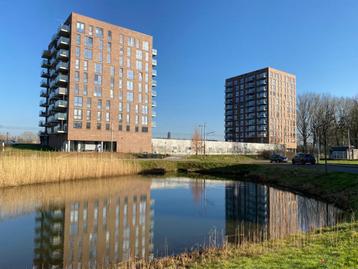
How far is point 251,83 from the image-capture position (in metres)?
124

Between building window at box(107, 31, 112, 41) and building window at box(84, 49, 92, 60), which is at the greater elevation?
building window at box(107, 31, 112, 41)

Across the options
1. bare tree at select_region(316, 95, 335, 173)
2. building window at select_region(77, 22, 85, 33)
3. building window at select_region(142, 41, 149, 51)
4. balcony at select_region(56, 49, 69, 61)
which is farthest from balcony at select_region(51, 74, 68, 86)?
bare tree at select_region(316, 95, 335, 173)

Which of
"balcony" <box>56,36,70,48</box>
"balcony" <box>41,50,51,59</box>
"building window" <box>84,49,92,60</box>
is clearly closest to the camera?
"balcony" <box>56,36,70,48</box>

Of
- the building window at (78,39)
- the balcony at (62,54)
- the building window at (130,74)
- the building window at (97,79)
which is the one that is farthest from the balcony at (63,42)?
the building window at (130,74)

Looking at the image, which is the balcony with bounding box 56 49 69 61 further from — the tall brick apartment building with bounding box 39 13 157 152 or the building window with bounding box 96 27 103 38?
the building window with bounding box 96 27 103 38


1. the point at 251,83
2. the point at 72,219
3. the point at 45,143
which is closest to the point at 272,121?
the point at 251,83

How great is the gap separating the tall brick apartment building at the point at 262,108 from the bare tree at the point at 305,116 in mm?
37949

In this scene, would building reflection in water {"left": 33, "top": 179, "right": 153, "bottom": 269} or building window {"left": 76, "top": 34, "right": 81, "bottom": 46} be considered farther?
building window {"left": 76, "top": 34, "right": 81, "bottom": 46}

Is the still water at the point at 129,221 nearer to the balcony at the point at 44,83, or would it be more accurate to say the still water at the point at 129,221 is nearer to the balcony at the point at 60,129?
the balcony at the point at 60,129

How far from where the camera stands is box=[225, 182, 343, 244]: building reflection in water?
11.5 metres

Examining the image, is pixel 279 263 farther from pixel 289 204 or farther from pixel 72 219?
pixel 289 204

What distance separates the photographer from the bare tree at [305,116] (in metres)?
70.7

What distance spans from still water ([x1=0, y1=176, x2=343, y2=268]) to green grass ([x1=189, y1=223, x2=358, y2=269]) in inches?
74.9

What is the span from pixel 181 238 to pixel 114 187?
13.5 metres
